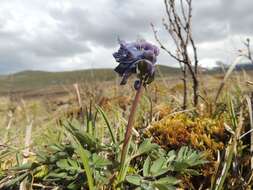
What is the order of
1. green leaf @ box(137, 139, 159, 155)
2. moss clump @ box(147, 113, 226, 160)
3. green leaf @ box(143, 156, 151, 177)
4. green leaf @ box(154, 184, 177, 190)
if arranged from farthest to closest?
moss clump @ box(147, 113, 226, 160), green leaf @ box(137, 139, 159, 155), green leaf @ box(143, 156, 151, 177), green leaf @ box(154, 184, 177, 190)

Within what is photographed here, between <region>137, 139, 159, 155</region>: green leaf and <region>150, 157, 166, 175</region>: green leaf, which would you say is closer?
<region>150, 157, 166, 175</region>: green leaf

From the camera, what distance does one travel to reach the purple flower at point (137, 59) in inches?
81.8

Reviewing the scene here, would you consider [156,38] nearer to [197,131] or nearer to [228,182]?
[197,131]

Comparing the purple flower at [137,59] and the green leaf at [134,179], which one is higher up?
the purple flower at [137,59]

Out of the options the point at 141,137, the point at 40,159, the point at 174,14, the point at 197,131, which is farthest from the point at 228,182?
the point at 174,14

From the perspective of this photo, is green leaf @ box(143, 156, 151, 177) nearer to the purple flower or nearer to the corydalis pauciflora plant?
the corydalis pauciflora plant

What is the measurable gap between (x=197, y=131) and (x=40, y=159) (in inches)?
42.2

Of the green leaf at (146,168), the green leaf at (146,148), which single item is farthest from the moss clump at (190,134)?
the green leaf at (146,168)

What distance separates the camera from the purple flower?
208 cm

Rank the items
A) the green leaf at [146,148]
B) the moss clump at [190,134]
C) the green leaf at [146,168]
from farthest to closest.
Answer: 1. the moss clump at [190,134]
2. the green leaf at [146,148]
3. the green leaf at [146,168]

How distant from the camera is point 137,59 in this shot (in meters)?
2.10

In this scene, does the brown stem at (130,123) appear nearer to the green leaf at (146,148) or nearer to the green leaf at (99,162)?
the green leaf at (99,162)

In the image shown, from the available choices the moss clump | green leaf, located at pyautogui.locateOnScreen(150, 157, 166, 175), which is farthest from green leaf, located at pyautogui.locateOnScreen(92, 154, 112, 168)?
the moss clump

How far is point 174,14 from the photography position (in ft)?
15.7
